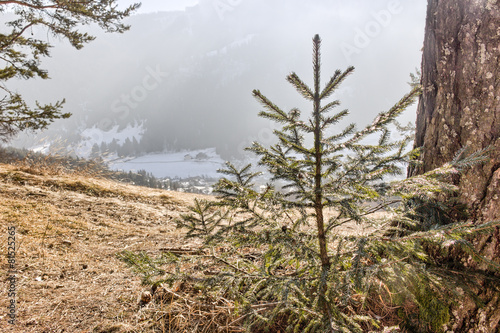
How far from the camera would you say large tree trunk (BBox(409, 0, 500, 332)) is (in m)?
1.50

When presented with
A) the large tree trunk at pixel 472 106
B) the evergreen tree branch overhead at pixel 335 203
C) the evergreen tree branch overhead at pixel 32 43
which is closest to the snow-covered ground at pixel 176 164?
the evergreen tree branch overhead at pixel 32 43

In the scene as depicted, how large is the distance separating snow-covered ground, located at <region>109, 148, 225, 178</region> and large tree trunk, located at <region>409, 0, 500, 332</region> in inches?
5447

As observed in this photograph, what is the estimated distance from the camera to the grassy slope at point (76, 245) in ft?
6.17

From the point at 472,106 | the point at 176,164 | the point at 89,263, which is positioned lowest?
the point at 176,164

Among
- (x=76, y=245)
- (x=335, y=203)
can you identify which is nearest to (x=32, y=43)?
(x=76, y=245)

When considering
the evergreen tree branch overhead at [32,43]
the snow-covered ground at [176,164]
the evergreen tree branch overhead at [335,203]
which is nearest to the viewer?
the evergreen tree branch overhead at [335,203]

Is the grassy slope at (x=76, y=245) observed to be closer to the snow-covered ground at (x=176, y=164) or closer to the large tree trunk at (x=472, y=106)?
the large tree trunk at (x=472, y=106)

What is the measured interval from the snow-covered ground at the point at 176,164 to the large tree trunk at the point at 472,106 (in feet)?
454

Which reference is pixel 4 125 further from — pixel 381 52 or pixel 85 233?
pixel 381 52

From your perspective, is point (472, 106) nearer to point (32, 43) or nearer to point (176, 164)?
point (32, 43)

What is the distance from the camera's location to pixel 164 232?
→ 15.0 feet

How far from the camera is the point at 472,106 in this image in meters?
1.57

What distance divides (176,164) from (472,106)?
166 m

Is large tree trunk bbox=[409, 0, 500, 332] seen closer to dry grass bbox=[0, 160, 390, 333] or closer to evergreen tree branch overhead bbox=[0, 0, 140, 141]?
dry grass bbox=[0, 160, 390, 333]
